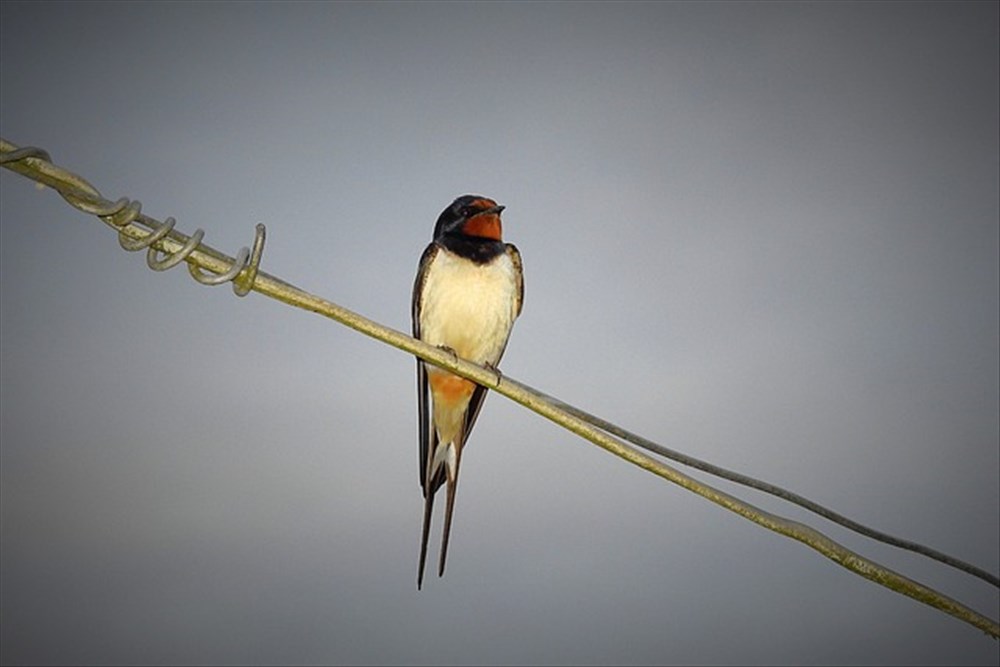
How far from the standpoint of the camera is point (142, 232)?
0.36 m

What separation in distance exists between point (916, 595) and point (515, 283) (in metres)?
0.78

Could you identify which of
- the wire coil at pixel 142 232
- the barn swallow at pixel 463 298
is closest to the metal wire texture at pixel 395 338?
the wire coil at pixel 142 232

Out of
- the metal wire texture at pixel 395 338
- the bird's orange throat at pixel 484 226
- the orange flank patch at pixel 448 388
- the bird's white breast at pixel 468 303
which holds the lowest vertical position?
the metal wire texture at pixel 395 338

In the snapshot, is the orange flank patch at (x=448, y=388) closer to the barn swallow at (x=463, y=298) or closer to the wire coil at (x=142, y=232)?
the barn swallow at (x=463, y=298)

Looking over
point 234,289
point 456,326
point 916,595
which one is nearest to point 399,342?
point 234,289

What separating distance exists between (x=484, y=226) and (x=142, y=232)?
2.42 ft

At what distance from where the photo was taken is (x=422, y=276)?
3.69ft

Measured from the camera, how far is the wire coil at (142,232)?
33 cm

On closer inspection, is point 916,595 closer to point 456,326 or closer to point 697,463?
point 697,463

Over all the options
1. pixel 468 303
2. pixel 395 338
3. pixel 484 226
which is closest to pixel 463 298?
pixel 468 303

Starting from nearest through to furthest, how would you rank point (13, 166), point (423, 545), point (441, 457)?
point (13, 166)
point (423, 545)
point (441, 457)

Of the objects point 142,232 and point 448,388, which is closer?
point 142,232

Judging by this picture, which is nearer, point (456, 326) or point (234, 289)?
point (234, 289)

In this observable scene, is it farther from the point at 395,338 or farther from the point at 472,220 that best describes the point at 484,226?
the point at 395,338
